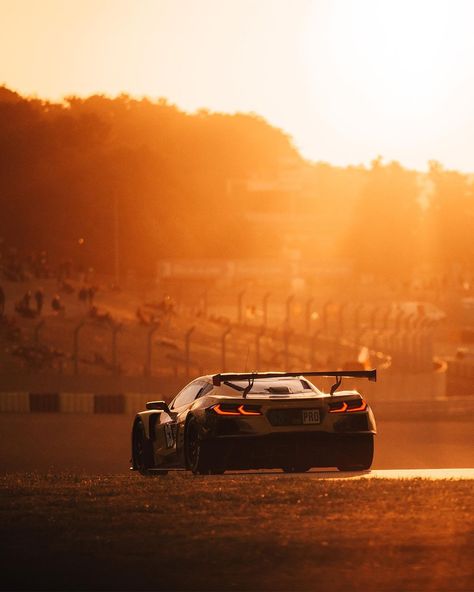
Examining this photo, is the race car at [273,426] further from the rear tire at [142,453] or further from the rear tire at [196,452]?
the rear tire at [142,453]

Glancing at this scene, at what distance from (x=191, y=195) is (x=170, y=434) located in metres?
68.5

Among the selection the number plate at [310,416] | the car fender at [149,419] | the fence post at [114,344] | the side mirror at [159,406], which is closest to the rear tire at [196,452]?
the side mirror at [159,406]

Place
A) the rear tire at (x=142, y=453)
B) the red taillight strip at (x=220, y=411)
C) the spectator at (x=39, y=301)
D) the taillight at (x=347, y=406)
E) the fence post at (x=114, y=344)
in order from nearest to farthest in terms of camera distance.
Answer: the red taillight strip at (x=220, y=411) < the taillight at (x=347, y=406) < the rear tire at (x=142, y=453) < the fence post at (x=114, y=344) < the spectator at (x=39, y=301)

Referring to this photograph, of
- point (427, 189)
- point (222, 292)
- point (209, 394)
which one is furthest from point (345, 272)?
point (209, 394)

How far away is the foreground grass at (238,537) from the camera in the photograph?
334 inches

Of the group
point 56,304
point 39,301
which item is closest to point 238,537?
point 39,301

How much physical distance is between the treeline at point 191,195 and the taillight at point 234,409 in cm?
3339

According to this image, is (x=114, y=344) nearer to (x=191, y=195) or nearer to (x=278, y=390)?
(x=278, y=390)

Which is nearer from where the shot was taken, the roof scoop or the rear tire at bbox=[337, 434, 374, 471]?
the roof scoop

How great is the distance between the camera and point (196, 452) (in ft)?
46.8

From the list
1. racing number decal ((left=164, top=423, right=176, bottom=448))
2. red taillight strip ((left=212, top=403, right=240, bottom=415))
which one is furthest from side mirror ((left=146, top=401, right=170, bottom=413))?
red taillight strip ((left=212, top=403, right=240, bottom=415))

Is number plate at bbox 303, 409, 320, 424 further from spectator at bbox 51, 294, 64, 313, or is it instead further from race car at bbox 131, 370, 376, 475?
spectator at bbox 51, 294, 64, 313

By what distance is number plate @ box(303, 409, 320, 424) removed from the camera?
45.9 feet

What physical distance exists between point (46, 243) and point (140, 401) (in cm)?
2807
